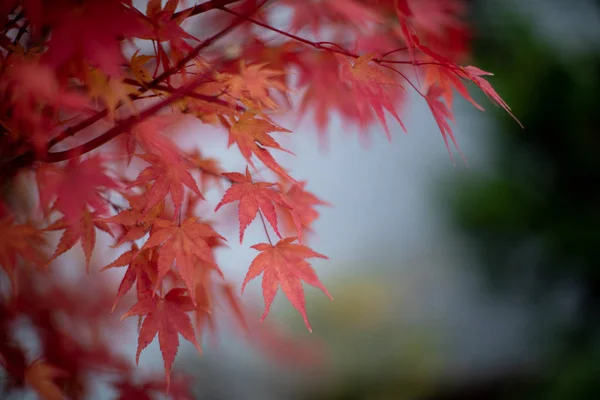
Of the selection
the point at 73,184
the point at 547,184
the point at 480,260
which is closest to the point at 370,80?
the point at 73,184

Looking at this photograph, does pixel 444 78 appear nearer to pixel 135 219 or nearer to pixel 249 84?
pixel 249 84

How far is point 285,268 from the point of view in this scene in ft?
2.04

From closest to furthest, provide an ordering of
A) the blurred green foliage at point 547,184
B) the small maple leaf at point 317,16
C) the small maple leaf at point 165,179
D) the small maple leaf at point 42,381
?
the small maple leaf at point 165,179 < the small maple leaf at point 42,381 < the small maple leaf at point 317,16 < the blurred green foliage at point 547,184

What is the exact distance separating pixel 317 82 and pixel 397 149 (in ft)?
8.62

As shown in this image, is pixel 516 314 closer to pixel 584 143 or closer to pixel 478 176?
pixel 478 176

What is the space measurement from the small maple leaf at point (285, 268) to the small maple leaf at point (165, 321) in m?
0.08

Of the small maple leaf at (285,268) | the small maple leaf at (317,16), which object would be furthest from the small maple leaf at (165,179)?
the small maple leaf at (317,16)

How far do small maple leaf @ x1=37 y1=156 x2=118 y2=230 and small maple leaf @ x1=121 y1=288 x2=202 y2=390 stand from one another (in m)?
0.12

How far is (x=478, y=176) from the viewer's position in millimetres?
2527

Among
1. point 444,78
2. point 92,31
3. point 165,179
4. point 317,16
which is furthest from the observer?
point 317,16

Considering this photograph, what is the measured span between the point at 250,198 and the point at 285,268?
94 mm

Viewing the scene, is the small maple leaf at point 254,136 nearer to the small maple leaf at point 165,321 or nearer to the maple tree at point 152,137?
the maple tree at point 152,137

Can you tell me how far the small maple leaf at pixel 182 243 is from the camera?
1.89 ft

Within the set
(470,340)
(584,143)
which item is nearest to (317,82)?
(584,143)
